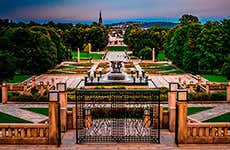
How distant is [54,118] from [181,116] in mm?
4764

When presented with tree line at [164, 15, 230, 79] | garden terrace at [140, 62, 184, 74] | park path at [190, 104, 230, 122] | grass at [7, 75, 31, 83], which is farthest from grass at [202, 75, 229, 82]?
grass at [7, 75, 31, 83]

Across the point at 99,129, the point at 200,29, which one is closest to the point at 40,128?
the point at 99,129

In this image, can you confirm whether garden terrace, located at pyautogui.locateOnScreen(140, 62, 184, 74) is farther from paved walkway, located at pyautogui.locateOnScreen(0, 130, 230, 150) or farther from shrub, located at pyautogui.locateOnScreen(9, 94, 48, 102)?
paved walkway, located at pyautogui.locateOnScreen(0, 130, 230, 150)

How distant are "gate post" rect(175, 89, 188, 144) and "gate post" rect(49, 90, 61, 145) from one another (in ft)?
14.9

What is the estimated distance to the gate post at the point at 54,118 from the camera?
48.1 feet

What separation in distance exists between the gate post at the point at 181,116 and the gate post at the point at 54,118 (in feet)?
14.9

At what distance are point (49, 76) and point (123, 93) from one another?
3259cm

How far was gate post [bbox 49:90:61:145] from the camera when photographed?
14656 millimetres

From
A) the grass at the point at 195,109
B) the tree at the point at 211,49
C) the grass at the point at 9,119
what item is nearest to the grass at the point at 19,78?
the grass at the point at 9,119

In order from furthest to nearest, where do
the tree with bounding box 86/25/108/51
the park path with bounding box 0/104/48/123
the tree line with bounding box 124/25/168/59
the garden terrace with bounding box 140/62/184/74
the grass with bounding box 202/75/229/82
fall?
1. the tree with bounding box 86/25/108/51
2. the tree line with bounding box 124/25/168/59
3. the garden terrace with bounding box 140/62/184/74
4. the grass with bounding box 202/75/229/82
5. the park path with bounding box 0/104/48/123

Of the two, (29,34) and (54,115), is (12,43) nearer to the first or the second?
(29,34)

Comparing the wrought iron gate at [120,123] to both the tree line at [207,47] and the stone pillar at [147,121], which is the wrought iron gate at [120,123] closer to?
the stone pillar at [147,121]

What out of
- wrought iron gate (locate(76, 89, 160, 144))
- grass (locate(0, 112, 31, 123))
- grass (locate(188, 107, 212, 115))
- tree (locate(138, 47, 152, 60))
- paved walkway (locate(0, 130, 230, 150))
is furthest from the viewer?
tree (locate(138, 47, 152, 60))

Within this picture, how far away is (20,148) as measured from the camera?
1450 cm
